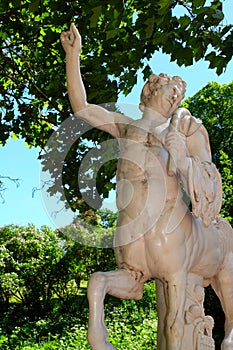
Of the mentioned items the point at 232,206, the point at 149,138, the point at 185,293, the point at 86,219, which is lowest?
the point at 185,293

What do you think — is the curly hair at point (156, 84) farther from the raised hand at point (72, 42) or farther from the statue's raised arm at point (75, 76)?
the raised hand at point (72, 42)

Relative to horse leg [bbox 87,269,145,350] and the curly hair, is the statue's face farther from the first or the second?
horse leg [bbox 87,269,145,350]

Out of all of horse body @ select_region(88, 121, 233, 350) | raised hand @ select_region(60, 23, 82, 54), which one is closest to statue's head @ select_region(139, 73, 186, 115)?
horse body @ select_region(88, 121, 233, 350)

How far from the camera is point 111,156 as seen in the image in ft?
16.8

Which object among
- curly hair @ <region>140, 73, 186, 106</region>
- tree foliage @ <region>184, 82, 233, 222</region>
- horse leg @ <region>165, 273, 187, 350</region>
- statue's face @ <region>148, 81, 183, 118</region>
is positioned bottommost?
horse leg @ <region>165, 273, 187, 350</region>

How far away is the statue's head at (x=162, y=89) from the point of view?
319cm

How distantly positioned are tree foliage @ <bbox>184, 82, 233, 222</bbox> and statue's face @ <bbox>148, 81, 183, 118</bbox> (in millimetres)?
11662

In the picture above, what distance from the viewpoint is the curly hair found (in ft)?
10.6

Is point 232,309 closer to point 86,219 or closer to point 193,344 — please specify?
point 193,344

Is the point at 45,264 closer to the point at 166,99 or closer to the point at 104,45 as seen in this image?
the point at 104,45

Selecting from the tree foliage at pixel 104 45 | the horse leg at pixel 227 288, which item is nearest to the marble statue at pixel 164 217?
→ the horse leg at pixel 227 288

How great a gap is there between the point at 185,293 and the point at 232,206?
10.3 metres

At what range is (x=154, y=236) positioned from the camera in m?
2.85

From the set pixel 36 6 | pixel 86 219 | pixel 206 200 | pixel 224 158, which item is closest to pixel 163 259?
pixel 206 200
